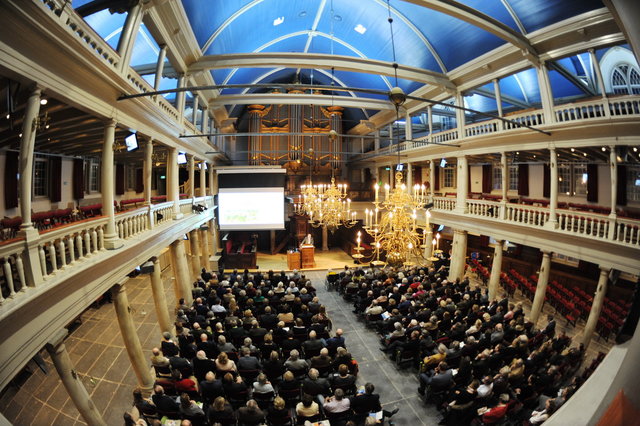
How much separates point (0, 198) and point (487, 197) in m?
19.4

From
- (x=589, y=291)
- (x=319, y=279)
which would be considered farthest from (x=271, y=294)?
(x=589, y=291)

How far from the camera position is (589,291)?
35.7 feet

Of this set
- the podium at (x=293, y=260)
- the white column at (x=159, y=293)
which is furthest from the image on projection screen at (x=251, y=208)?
the white column at (x=159, y=293)

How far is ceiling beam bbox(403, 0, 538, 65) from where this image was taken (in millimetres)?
5527

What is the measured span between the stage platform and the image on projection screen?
2.62 meters

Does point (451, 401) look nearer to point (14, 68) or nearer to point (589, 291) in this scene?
point (14, 68)

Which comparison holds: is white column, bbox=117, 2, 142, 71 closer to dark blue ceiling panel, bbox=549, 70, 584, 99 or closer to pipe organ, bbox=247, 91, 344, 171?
pipe organ, bbox=247, 91, 344, 171

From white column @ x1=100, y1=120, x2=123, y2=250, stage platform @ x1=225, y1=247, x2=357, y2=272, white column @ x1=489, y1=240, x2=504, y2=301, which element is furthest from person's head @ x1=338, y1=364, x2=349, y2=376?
stage platform @ x1=225, y1=247, x2=357, y2=272

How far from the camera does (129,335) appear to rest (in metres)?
5.96

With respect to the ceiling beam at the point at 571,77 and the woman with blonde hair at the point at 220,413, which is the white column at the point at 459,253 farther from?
the woman with blonde hair at the point at 220,413

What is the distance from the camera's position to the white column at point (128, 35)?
509 cm

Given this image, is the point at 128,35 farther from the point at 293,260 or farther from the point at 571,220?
the point at 571,220

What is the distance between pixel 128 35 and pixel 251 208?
10072 mm

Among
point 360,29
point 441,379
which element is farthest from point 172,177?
point 360,29
